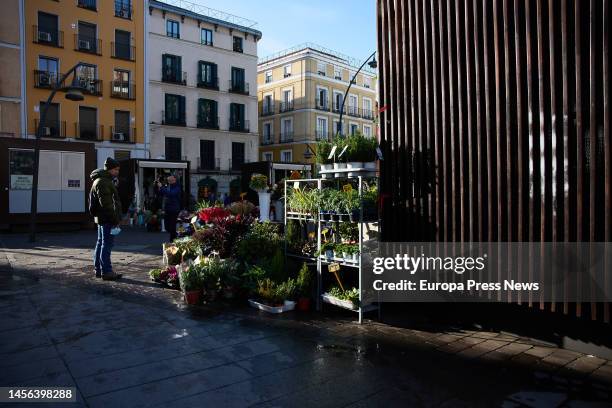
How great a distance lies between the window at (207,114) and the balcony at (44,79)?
10.9 m

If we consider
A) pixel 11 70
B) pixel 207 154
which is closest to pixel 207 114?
pixel 207 154

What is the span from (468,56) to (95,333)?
16.1 feet

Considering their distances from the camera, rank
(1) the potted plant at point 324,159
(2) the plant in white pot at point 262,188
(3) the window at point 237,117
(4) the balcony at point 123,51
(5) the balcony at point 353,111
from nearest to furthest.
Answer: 1. (1) the potted plant at point 324,159
2. (2) the plant in white pot at point 262,188
3. (4) the balcony at point 123,51
4. (3) the window at point 237,117
5. (5) the balcony at point 353,111

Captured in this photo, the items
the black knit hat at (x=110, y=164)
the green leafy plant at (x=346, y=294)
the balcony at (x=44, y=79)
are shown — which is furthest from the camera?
the balcony at (x=44, y=79)

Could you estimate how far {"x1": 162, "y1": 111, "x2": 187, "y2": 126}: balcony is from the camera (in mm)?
36562

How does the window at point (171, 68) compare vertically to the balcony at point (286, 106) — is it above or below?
above

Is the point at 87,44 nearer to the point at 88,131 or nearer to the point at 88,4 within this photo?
the point at 88,4

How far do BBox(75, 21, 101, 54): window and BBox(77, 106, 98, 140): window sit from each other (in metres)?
3.95

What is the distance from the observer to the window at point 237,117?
4045 centimetres

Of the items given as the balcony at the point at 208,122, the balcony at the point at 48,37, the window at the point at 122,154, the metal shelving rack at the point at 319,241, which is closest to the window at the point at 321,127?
the balcony at the point at 208,122

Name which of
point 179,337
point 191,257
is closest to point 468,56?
point 179,337

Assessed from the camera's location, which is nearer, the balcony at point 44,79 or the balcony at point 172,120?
the balcony at point 44,79

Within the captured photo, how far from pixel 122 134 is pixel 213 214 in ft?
93.8

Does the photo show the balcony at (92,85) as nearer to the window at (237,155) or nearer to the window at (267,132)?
the window at (237,155)
